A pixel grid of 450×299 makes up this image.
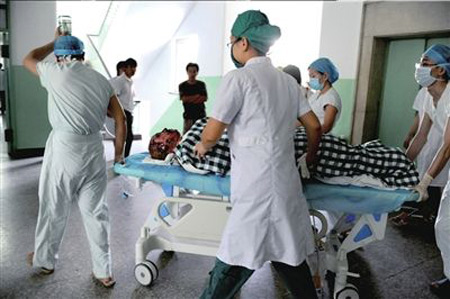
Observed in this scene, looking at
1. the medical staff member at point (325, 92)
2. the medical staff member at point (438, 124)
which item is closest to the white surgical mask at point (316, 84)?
the medical staff member at point (325, 92)

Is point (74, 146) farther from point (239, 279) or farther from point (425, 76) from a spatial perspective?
point (425, 76)

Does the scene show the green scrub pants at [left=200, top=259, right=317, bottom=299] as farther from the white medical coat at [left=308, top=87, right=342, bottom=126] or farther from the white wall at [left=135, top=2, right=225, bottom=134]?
the white wall at [left=135, top=2, right=225, bottom=134]

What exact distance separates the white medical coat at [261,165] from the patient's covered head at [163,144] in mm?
613

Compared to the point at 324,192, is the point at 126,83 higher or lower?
higher

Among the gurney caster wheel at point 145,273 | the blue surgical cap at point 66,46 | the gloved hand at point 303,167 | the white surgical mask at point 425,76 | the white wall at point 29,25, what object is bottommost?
the gurney caster wheel at point 145,273

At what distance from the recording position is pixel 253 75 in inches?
53.9

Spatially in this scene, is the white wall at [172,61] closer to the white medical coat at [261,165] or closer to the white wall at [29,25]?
the white wall at [29,25]

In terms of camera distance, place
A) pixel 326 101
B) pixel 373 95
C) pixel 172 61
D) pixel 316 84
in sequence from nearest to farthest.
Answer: pixel 326 101 < pixel 316 84 < pixel 373 95 < pixel 172 61

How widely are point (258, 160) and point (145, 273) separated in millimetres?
1043

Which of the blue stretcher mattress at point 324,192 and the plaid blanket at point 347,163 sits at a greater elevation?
the plaid blanket at point 347,163

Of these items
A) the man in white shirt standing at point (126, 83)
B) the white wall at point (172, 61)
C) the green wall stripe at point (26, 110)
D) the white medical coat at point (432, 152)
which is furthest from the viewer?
the white wall at point (172, 61)

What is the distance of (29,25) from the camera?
4789 mm

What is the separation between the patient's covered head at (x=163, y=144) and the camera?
78.2 inches

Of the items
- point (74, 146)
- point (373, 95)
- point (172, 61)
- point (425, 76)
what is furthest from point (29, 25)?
point (425, 76)
